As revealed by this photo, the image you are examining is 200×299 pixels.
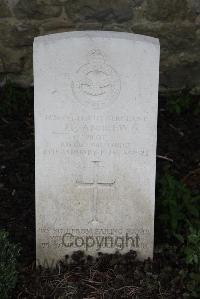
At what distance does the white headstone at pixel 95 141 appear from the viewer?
3455 mm

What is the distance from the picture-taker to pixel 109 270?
3859 mm

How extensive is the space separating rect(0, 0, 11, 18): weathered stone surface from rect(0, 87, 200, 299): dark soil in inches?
23.3

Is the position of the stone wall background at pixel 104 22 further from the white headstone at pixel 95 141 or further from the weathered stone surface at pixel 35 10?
the white headstone at pixel 95 141

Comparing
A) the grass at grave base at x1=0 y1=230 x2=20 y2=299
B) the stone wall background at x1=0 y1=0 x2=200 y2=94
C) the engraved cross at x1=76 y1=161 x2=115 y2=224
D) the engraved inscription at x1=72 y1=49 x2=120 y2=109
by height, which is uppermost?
the stone wall background at x1=0 y1=0 x2=200 y2=94

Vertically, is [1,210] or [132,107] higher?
[132,107]

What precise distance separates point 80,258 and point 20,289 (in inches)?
16.5

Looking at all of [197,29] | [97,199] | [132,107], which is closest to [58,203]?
[97,199]

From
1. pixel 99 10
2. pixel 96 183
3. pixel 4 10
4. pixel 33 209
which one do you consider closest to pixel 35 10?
pixel 4 10

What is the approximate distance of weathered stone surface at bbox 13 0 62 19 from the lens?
534 centimetres

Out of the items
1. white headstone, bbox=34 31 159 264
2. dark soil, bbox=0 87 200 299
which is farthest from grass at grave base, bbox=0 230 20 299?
white headstone, bbox=34 31 159 264

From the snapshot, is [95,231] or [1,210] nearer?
[95,231]

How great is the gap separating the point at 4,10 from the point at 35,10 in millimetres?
253

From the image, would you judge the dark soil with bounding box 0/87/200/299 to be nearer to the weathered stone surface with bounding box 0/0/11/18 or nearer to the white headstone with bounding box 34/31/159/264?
the white headstone with bounding box 34/31/159/264

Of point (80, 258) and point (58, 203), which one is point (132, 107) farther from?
point (80, 258)
